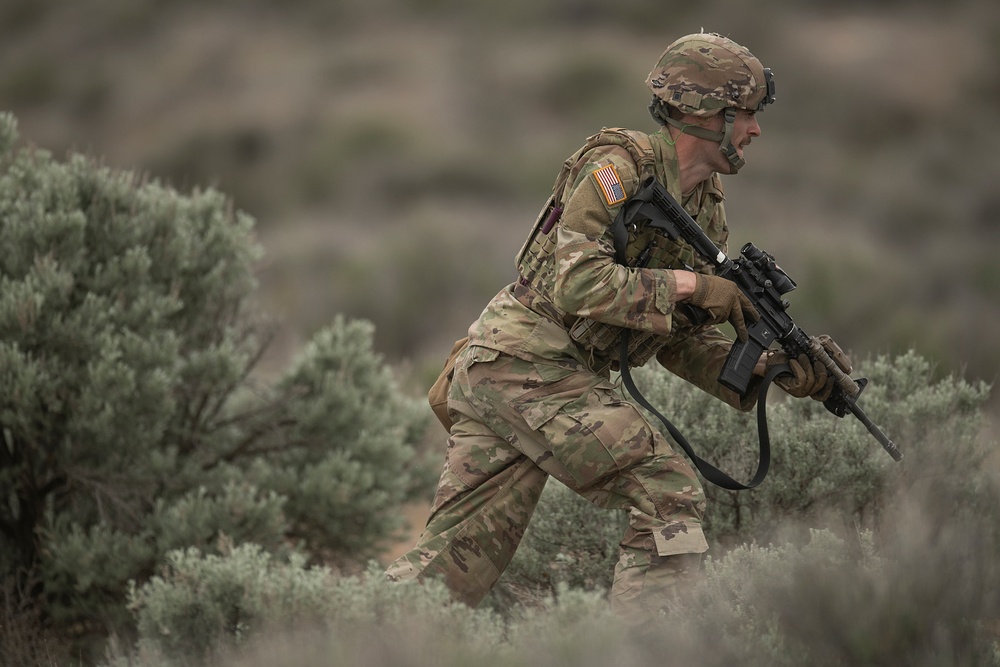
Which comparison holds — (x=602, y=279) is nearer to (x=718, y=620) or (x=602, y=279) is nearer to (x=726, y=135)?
(x=726, y=135)

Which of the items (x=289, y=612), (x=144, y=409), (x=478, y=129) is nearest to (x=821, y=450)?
(x=289, y=612)

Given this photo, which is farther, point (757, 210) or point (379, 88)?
point (379, 88)

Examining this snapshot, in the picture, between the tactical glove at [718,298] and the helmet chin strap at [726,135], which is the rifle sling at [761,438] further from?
the helmet chin strap at [726,135]

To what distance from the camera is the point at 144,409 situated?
6.11 metres

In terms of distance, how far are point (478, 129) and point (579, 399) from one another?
130ft

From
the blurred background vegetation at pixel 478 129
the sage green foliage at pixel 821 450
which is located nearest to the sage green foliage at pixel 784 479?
the sage green foliage at pixel 821 450

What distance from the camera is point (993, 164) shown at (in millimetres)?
30094

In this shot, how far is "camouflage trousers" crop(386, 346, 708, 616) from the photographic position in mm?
3854

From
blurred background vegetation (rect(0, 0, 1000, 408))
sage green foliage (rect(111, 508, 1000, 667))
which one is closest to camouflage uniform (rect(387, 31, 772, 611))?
sage green foliage (rect(111, 508, 1000, 667))

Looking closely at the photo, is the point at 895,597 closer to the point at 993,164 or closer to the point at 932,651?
the point at 932,651

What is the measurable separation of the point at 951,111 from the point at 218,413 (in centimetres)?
3331

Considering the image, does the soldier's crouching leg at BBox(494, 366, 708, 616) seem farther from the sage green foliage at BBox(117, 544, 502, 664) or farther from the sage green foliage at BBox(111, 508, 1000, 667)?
the sage green foliage at BBox(117, 544, 502, 664)

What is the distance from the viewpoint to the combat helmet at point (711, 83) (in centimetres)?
403

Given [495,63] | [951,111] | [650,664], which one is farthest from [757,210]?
[650,664]
